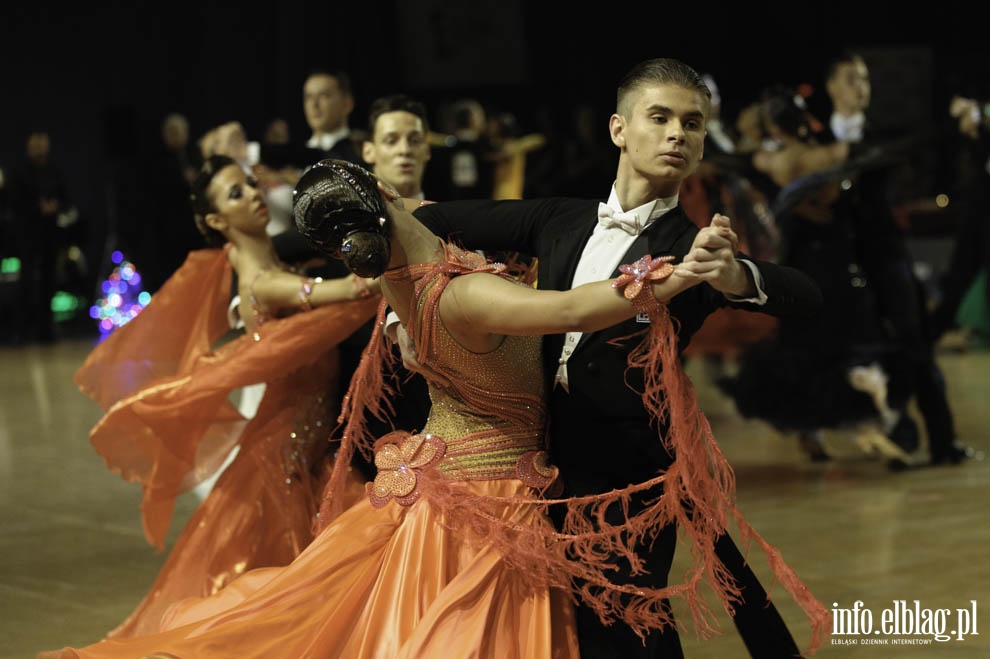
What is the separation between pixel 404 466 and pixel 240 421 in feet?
4.65

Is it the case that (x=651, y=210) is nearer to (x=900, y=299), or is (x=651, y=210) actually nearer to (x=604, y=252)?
(x=604, y=252)

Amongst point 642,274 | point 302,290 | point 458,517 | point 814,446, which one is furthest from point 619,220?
point 814,446

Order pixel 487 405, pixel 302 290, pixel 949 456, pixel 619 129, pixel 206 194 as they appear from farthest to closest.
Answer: pixel 949 456
pixel 206 194
pixel 302 290
pixel 619 129
pixel 487 405

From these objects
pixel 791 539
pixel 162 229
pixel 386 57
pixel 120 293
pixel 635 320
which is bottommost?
pixel 120 293

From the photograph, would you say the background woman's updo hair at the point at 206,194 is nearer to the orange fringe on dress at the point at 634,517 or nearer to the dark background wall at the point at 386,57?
the orange fringe on dress at the point at 634,517

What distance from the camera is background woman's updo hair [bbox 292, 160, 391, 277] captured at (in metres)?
2.33

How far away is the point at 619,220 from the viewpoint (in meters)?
2.55

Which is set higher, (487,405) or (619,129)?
(619,129)

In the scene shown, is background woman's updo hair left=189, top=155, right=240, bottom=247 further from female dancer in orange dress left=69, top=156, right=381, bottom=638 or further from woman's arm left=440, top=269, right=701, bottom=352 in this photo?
woman's arm left=440, top=269, right=701, bottom=352

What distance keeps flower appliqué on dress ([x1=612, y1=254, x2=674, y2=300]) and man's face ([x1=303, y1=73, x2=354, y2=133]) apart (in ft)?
11.0

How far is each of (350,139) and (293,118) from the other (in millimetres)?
7421

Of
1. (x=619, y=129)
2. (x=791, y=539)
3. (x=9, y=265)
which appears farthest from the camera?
(x=9, y=265)

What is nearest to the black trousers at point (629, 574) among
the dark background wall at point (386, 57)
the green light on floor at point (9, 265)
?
the green light on floor at point (9, 265)

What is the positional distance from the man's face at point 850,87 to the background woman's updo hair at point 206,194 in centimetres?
316
